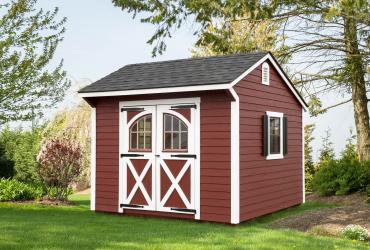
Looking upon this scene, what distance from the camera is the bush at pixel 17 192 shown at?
50.7 ft

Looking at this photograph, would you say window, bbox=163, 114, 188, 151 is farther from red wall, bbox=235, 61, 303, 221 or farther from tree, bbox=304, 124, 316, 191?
tree, bbox=304, 124, 316, 191

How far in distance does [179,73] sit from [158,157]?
204 cm

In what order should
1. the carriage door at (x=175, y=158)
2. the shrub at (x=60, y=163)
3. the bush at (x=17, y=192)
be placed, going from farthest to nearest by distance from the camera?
the bush at (x=17, y=192) < the shrub at (x=60, y=163) < the carriage door at (x=175, y=158)

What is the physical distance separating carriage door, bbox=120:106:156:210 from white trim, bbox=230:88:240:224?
1.95m

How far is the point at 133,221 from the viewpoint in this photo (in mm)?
10672

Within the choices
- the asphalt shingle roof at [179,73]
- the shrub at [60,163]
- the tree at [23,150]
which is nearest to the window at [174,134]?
the asphalt shingle roof at [179,73]

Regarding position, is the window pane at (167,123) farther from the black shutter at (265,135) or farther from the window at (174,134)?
the black shutter at (265,135)

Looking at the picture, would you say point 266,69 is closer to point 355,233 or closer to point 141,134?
point 141,134

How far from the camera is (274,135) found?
1223cm

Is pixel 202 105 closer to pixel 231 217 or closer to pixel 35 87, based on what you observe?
pixel 231 217

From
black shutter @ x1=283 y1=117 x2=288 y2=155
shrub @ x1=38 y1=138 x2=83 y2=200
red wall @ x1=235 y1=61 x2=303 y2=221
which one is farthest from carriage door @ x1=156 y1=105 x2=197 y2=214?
shrub @ x1=38 y1=138 x2=83 y2=200

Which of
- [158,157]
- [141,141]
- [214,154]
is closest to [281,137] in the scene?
[214,154]

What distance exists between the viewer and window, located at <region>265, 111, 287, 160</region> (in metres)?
11.5

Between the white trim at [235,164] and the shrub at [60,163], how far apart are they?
264 inches
